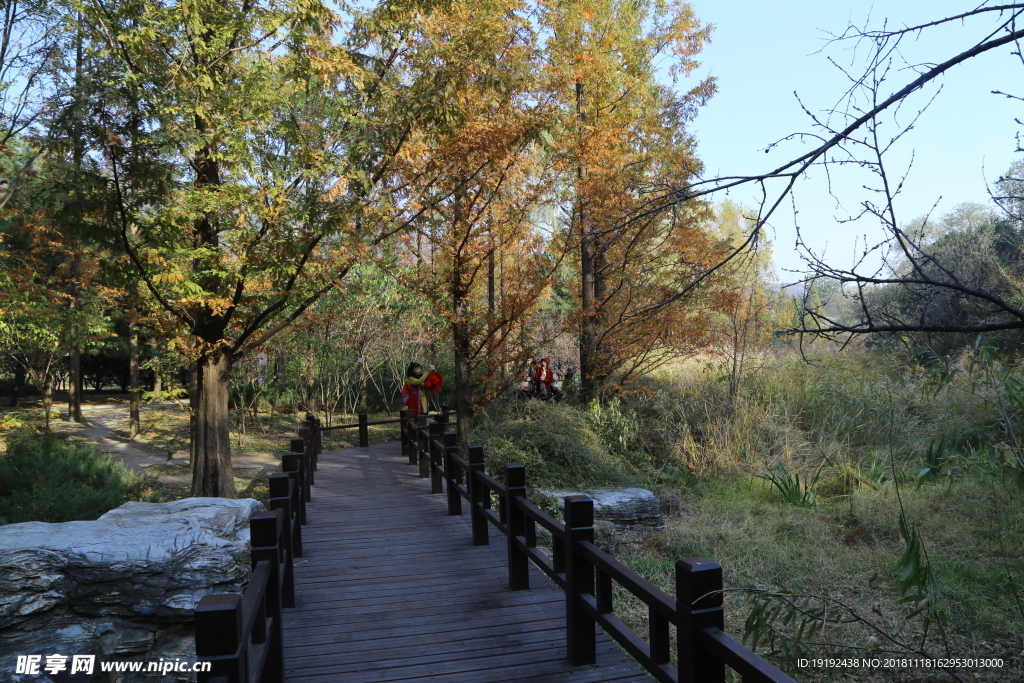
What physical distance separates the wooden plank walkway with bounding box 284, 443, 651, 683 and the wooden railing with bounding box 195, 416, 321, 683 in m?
0.31

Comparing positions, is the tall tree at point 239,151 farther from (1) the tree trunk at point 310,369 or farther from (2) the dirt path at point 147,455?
(1) the tree trunk at point 310,369

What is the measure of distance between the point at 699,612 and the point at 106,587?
5.48 m

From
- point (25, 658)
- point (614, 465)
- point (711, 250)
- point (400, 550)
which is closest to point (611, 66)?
point (711, 250)

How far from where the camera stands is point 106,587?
6.34 meters

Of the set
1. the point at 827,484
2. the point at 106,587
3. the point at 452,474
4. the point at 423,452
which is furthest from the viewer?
the point at 423,452

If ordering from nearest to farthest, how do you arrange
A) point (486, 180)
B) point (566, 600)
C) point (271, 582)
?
point (271, 582)
point (566, 600)
point (486, 180)

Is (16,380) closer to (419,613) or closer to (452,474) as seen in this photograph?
(452,474)

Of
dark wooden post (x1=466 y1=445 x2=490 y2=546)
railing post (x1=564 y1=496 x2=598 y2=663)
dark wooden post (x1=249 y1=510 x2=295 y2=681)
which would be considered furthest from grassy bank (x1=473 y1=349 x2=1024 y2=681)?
dark wooden post (x1=249 y1=510 x2=295 y2=681)

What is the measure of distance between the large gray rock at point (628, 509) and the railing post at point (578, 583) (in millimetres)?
4760

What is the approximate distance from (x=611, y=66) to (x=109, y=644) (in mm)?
11727

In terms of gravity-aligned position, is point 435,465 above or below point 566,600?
above

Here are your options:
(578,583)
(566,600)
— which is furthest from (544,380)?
(578,583)

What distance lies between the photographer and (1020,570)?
7.14 meters

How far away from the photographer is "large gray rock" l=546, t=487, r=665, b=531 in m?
9.27
